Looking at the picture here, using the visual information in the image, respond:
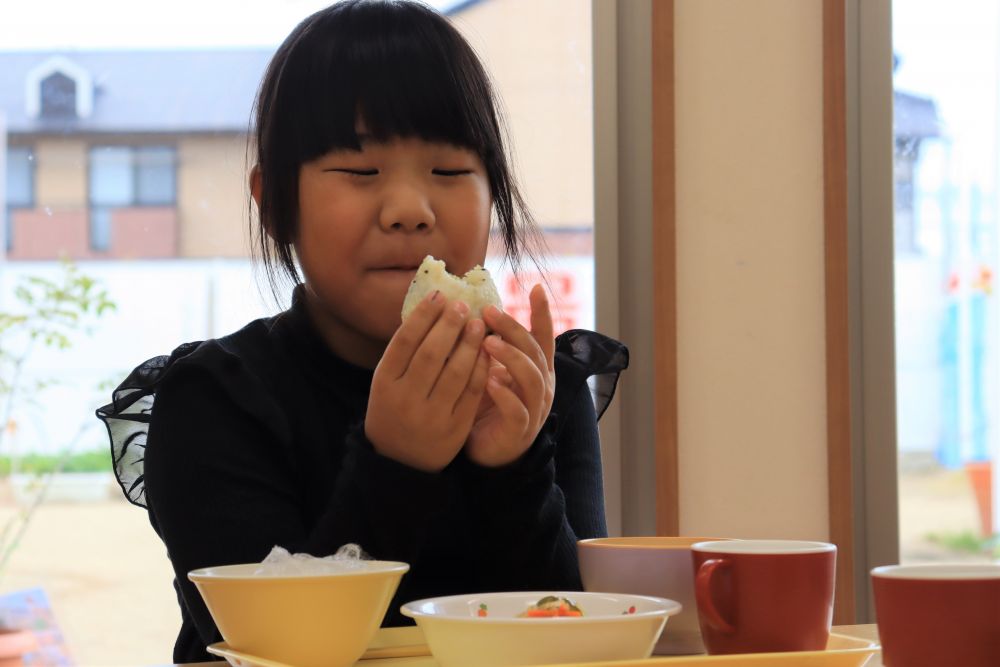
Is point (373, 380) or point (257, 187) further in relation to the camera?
point (257, 187)

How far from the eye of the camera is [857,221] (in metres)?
2.06

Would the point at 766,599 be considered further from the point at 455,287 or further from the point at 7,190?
the point at 7,190

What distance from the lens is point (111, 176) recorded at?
2.14 m

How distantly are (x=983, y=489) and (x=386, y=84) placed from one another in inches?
66.4

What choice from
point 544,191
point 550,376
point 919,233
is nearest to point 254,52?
point 544,191

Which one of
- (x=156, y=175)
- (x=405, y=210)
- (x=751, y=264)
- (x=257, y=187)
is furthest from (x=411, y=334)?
(x=156, y=175)

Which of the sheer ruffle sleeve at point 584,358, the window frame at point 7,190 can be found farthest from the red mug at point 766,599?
the window frame at point 7,190

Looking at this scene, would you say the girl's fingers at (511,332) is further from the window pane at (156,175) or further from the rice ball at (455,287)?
the window pane at (156,175)

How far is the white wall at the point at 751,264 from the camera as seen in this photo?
2.04 metres

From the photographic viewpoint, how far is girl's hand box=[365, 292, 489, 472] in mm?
737

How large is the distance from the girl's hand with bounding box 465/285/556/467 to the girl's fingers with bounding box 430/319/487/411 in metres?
0.02

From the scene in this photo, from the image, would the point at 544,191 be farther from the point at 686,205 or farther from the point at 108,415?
the point at 108,415

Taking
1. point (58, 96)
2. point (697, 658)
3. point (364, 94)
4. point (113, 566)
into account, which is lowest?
point (113, 566)

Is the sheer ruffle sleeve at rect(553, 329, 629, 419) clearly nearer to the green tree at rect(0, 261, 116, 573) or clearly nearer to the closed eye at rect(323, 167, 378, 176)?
the closed eye at rect(323, 167, 378, 176)
